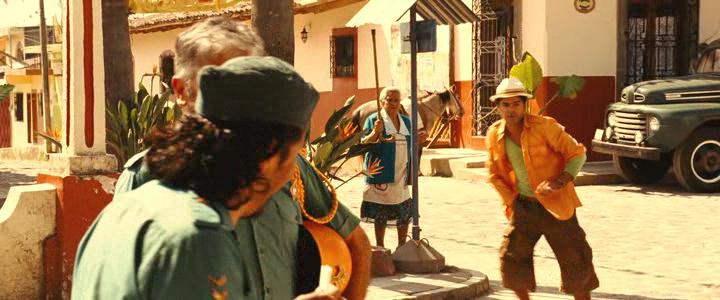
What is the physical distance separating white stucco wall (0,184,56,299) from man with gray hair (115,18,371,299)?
14.5ft

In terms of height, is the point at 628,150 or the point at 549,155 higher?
the point at 549,155

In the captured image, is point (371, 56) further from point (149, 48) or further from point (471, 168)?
point (149, 48)

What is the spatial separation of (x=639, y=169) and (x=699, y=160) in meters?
1.31

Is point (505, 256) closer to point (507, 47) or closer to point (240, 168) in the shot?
point (240, 168)

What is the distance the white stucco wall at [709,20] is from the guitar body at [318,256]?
17330mm

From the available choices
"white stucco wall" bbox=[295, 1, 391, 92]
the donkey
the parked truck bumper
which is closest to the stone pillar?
the donkey

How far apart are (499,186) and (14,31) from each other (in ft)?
148

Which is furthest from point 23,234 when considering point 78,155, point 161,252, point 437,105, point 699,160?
point 699,160

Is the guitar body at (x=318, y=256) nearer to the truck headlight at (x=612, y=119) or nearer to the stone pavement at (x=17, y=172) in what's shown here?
the truck headlight at (x=612, y=119)

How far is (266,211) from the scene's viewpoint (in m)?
2.75

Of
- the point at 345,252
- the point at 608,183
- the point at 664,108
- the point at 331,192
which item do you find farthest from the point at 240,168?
the point at 608,183

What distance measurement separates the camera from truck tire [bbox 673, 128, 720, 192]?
16016 millimetres

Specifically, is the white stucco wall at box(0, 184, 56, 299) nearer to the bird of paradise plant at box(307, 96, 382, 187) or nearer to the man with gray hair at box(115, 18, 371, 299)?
the bird of paradise plant at box(307, 96, 382, 187)

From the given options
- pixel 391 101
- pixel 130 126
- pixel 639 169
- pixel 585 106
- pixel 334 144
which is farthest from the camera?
pixel 585 106
